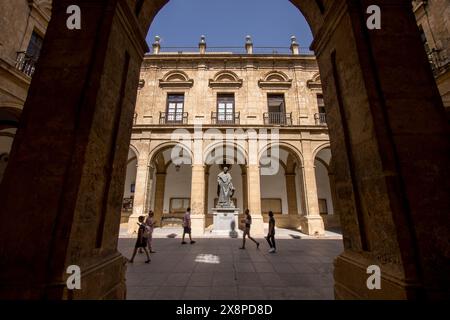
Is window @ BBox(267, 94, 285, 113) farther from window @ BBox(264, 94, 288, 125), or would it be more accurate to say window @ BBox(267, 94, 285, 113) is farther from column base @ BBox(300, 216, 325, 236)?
column base @ BBox(300, 216, 325, 236)

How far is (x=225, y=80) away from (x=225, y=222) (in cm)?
985

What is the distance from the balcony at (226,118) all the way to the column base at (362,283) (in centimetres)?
1133

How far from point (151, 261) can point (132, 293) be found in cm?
218

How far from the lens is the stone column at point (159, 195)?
562 inches

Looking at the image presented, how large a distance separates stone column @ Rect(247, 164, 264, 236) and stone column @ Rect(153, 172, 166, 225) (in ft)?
23.0

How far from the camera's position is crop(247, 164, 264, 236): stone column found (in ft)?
35.4

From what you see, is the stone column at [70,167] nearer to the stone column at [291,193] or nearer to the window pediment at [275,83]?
the window pediment at [275,83]

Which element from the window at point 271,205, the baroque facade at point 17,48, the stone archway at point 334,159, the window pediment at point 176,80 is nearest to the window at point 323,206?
the window at point 271,205

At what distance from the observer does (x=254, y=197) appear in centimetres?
1167

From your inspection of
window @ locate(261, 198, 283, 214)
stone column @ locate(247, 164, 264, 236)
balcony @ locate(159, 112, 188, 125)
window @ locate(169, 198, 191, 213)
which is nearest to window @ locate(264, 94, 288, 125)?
stone column @ locate(247, 164, 264, 236)
